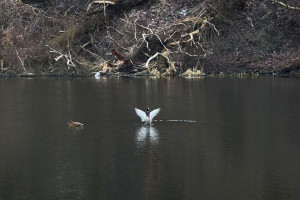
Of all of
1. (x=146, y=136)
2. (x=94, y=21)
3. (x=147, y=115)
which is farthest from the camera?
(x=94, y=21)

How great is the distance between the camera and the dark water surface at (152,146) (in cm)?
1444

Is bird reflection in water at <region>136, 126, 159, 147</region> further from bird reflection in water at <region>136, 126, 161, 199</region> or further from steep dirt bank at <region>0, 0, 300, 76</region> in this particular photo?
steep dirt bank at <region>0, 0, 300, 76</region>

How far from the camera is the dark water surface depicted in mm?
14438

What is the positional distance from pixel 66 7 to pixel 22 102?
2253cm

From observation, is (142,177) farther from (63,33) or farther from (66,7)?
(66,7)

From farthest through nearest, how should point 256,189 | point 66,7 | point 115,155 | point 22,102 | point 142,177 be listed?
point 66,7
point 22,102
point 115,155
point 142,177
point 256,189

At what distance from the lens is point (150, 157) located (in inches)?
681

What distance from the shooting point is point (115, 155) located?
57.8ft

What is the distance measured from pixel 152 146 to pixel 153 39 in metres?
25.7

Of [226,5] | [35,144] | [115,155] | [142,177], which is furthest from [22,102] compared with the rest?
[226,5]

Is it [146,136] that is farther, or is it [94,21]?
[94,21]

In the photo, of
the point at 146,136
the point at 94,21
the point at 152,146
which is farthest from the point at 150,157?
the point at 94,21

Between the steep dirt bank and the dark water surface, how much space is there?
10463 millimetres

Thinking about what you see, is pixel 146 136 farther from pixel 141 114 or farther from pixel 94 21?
pixel 94 21
